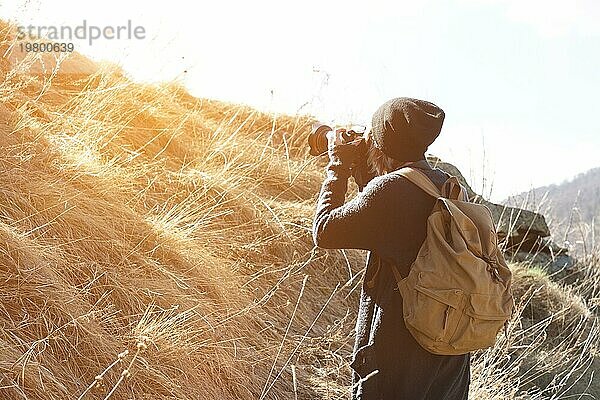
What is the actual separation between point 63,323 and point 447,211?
165 cm

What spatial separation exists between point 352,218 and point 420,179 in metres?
0.26

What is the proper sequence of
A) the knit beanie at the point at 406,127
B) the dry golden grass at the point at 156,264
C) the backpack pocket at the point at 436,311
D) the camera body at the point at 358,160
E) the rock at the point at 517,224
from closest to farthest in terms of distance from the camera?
the backpack pocket at the point at 436,311 < the knit beanie at the point at 406,127 < the camera body at the point at 358,160 < the dry golden grass at the point at 156,264 < the rock at the point at 517,224

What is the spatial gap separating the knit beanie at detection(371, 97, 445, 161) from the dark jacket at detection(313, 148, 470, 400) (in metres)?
0.07

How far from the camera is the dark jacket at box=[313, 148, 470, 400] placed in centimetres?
235

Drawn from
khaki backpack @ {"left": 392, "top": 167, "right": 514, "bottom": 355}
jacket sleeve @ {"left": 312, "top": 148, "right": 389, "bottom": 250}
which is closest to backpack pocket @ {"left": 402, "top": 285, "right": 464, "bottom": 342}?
khaki backpack @ {"left": 392, "top": 167, "right": 514, "bottom": 355}

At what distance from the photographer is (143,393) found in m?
2.95

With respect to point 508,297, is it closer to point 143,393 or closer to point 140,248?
point 143,393

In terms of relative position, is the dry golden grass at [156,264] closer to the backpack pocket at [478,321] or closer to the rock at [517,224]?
the backpack pocket at [478,321]

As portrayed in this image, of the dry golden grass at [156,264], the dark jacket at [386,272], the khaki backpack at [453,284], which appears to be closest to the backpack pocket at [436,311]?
the khaki backpack at [453,284]

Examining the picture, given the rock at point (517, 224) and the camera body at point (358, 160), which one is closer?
the camera body at point (358, 160)

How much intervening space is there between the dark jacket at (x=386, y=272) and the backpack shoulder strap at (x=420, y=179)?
2 cm

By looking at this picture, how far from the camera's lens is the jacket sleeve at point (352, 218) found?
7.68 feet

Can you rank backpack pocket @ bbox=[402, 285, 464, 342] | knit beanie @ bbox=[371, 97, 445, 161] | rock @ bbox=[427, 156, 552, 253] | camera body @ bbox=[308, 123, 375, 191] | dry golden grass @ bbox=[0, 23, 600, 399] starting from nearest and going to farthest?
backpack pocket @ bbox=[402, 285, 464, 342] → knit beanie @ bbox=[371, 97, 445, 161] → camera body @ bbox=[308, 123, 375, 191] → dry golden grass @ bbox=[0, 23, 600, 399] → rock @ bbox=[427, 156, 552, 253]

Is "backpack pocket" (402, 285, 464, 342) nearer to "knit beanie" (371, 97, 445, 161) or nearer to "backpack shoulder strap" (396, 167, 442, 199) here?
"backpack shoulder strap" (396, 167, 442, 199)
